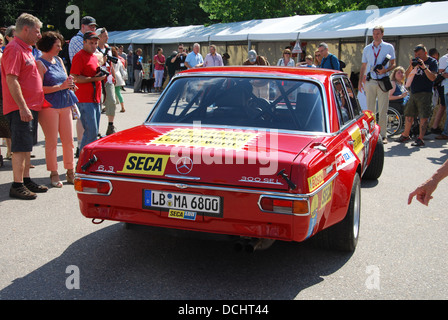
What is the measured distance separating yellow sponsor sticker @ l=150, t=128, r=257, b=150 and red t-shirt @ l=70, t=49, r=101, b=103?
11.0ft

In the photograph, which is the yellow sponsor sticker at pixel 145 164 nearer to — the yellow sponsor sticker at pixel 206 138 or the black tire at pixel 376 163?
the yellow sponsor sticker at pixel 206 138

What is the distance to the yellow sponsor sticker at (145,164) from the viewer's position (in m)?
3.46

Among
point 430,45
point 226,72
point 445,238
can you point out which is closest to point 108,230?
point 226,72

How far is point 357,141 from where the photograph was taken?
15.9 ft

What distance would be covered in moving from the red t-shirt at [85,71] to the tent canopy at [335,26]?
10928 mm

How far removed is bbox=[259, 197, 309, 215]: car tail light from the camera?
319 centimetres

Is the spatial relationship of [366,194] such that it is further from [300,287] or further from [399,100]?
[399,100]

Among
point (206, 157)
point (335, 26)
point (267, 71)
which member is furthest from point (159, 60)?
point (206, 157)

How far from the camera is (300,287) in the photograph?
356 cm

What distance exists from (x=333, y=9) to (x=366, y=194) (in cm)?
3287

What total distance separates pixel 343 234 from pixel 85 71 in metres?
4.50

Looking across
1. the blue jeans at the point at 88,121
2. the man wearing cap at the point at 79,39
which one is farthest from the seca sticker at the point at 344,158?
the man wearing cap at the point at 79,39

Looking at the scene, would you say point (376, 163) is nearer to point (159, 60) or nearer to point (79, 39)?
point (79, 39)

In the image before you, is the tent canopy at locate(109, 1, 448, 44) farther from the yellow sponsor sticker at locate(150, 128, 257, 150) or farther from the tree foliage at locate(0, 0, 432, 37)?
the tree foliage at locate(0, 0, 432, 37)
